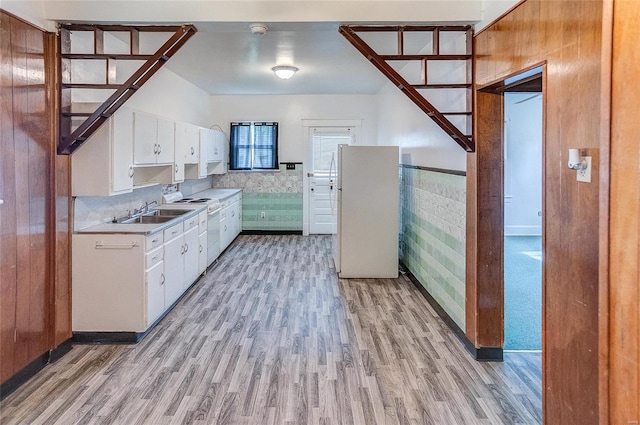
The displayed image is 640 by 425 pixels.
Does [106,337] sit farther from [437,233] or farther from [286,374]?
[437,233]

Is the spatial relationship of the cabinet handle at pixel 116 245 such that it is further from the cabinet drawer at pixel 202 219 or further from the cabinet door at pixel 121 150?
the cabinet drawer at pixel 202 219

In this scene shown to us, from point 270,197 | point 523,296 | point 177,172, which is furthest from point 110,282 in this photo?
point 270,197

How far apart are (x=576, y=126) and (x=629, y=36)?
1.63ft

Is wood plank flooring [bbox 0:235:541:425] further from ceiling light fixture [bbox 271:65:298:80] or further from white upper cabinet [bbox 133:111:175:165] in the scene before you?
ceiling light fixture [bbox 271:65:298:80]

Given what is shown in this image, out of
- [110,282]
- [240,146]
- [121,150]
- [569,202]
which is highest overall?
[240,146]

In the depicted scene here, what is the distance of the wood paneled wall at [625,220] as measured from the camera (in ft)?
4.73

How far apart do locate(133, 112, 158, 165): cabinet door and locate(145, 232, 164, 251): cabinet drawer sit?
0.69 m

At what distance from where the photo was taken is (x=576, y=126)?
1899 mm

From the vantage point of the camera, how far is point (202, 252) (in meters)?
5.21

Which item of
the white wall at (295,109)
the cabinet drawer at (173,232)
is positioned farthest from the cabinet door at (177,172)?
the white wall at (295,109)

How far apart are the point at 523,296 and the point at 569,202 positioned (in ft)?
10.1

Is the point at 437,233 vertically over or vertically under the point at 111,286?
over

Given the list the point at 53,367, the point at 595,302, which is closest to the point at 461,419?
the point at 595,302

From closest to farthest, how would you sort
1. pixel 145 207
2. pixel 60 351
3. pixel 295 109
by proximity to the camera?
pixel 60 351, pixel 145 207, pixel 295 109
